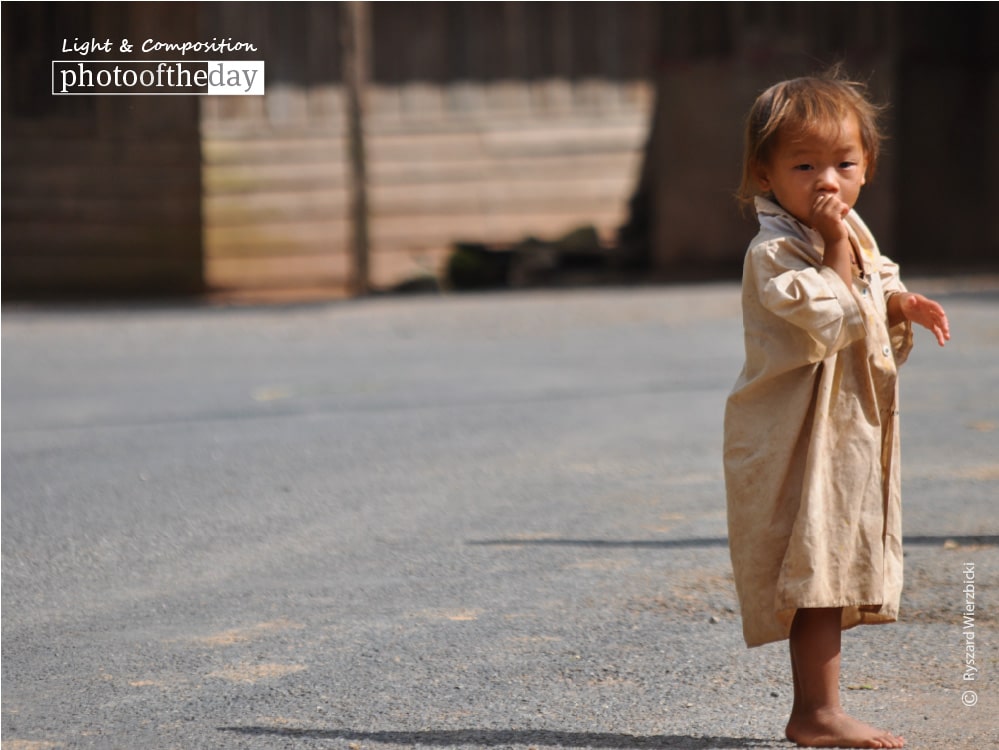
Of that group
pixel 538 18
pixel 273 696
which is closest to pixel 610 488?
pixel 273 696

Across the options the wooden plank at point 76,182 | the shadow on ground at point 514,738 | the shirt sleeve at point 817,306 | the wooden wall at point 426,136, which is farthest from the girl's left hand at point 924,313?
the wooden plank at point 76,182

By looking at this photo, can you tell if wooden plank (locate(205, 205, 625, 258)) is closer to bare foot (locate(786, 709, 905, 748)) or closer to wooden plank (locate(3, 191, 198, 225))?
wooden plank (locate(3, 191, 198, 225))

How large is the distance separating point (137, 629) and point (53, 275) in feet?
34.7

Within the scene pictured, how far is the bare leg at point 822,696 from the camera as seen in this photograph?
277cm

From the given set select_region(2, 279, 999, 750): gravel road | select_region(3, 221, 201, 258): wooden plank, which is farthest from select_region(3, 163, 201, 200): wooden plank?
select_region(2, 279, 999, 750): gravel road

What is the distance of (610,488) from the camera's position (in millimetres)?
5332

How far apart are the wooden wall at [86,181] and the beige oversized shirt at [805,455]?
438 inches

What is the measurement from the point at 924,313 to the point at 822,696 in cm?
78

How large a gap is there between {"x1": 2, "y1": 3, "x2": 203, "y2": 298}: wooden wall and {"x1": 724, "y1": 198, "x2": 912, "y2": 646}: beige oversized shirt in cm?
1112

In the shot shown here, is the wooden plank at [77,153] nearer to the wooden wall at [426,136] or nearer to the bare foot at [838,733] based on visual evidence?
the wooden wall at [426,136]

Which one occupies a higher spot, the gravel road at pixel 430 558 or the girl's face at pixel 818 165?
the girl's face at pixel 818 165

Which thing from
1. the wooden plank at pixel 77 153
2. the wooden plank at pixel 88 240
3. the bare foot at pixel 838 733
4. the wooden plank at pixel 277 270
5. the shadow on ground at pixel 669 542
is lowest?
the shadow on ground at pixel 669 542

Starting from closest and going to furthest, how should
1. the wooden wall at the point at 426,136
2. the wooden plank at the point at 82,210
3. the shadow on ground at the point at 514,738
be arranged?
1. the shadow on ground at the point at 514,738
2. the wooden wall at the point at 426,136
3. the wooden plank at the point at 82,210

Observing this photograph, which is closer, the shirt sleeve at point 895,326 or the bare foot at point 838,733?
the bare foot at point 838,733
